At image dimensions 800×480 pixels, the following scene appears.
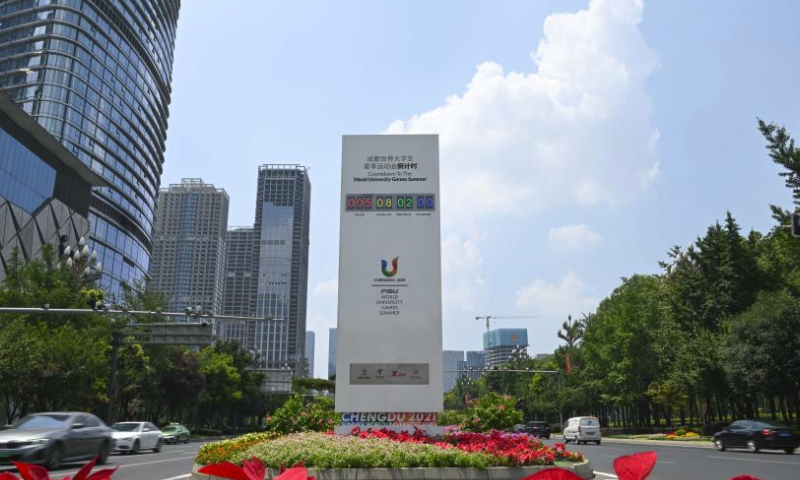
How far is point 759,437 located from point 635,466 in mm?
27913

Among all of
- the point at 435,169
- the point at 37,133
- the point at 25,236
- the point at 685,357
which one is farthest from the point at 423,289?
the point at 37,133

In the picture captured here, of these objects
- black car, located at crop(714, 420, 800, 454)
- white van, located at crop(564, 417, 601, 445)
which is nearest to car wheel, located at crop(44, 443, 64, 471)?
black car, located at crop(714, 420, 800, 454)

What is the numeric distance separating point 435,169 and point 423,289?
3.43 metres

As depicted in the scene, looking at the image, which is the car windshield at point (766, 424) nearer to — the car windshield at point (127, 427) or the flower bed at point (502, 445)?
the flower bed at point (502, 445)

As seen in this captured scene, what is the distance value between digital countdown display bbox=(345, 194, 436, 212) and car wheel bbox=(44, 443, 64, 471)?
9870 mm

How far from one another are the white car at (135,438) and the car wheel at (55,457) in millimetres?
8650

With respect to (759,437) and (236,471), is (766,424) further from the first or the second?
(236,471)

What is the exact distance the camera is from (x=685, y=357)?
129ft

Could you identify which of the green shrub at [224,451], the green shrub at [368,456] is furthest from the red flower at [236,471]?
the green shrub at [224,451]

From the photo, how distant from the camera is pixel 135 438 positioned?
996 inches

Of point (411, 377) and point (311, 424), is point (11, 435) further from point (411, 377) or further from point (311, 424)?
point (411, 377)

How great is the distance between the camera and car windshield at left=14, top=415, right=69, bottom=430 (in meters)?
16.1

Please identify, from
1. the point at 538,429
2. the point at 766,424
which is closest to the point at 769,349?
the point at 766,424

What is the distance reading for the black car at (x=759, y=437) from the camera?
23328 mm
